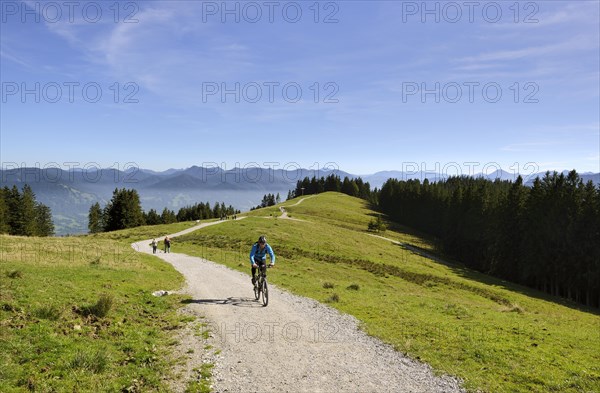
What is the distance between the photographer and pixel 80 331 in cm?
1228

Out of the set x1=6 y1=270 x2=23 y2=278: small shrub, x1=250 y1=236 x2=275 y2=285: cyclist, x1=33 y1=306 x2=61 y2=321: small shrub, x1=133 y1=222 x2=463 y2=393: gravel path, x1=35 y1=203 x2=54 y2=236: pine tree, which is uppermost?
x1=250 y1=236 x2=275 y2=285: cyclist

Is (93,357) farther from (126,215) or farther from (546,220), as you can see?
(126,215)

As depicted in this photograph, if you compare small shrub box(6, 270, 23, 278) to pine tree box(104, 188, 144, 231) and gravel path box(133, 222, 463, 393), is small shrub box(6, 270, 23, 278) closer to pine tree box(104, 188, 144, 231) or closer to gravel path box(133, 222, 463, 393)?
gravel path box(133, 222, 463, 393)

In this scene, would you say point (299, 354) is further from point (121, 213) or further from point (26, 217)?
point (26, 217)

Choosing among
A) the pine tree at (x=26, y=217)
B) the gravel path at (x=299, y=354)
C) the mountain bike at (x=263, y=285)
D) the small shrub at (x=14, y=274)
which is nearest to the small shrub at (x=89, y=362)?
the gravel path at (x=299, y=354)

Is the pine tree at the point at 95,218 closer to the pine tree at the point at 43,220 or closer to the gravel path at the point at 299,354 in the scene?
the pine tree at the point at 43,220

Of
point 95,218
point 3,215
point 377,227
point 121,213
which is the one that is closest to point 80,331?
point 377,227

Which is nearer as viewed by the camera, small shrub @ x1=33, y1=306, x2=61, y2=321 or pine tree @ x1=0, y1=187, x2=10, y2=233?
small shrub @ x1=33, y1=306, x2=61, y2=321

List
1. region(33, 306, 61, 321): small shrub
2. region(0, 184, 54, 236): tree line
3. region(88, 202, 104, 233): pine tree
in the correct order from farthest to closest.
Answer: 1. region(88, 202, 104, 233): pine tree
2. region(0, 184, 54, 236): tree line
3. region(33, 306, 61, 321): small shrub

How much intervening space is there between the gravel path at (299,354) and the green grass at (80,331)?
1.87m

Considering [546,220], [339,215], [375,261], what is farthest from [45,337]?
[339,215]

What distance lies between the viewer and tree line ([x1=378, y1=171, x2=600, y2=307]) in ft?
197

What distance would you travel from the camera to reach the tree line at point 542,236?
197 feet

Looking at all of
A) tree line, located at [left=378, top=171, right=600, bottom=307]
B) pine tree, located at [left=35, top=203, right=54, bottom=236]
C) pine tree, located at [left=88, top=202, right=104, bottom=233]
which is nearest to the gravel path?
tree line, located at [left=378, top=171, right=600, bottom=307]
